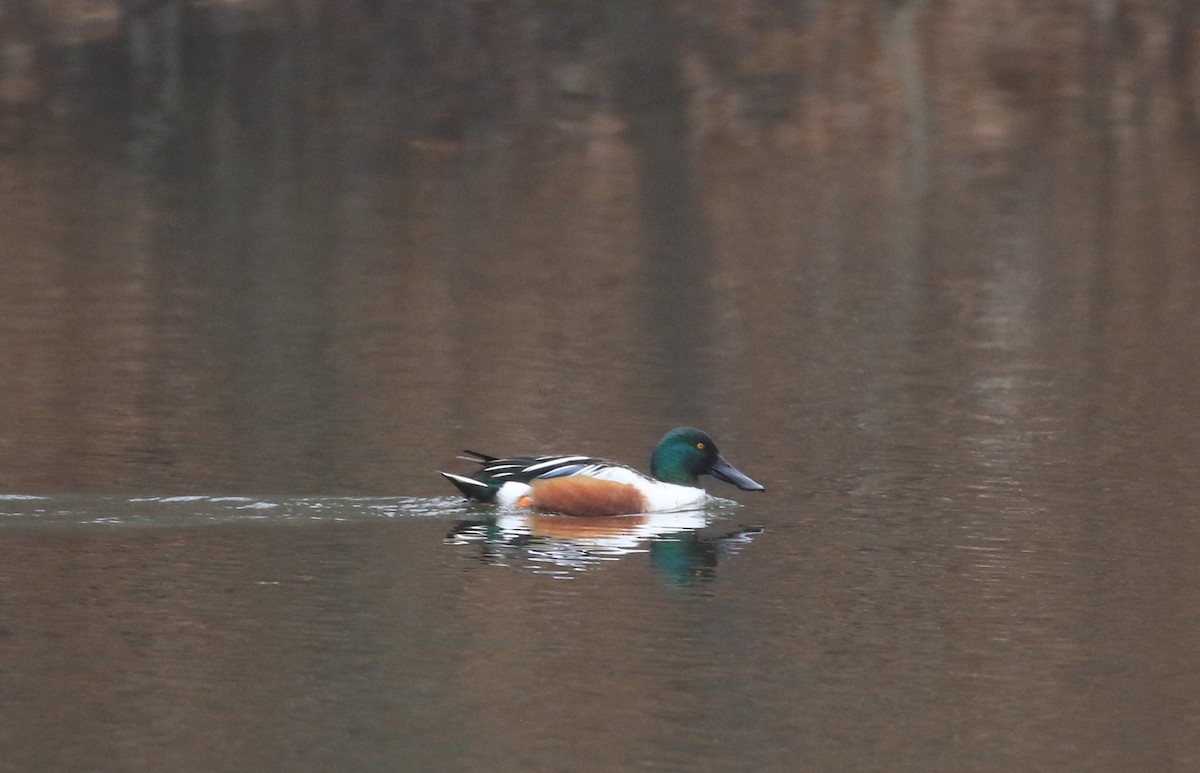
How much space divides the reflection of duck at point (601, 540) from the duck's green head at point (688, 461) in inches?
10.8

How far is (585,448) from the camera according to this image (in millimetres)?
14812

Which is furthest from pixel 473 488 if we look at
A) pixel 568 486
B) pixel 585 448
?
pixel 585 448

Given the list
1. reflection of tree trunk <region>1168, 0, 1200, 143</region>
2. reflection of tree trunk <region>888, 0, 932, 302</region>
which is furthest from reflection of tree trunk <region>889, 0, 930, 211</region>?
reflection of tree trunk <region>1168, 0, 1200, 143</region>

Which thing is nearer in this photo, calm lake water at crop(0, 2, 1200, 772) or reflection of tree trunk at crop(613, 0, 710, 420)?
calm lake water at crop(0, 2, 1200, 772)

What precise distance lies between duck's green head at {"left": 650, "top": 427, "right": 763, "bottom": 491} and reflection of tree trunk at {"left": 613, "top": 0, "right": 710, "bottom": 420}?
3.02 m

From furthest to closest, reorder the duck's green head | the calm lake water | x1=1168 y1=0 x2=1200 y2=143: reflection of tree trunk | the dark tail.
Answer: x1=1168 y1=0 x2=1200 y2=143: reflection of tree trunk
the duck's green head
the dark tail
the calm lake water

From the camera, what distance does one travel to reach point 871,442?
15266mm

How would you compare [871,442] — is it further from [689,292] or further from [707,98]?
[707,98]

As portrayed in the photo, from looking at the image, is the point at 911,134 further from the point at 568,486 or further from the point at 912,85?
the point at 568,486

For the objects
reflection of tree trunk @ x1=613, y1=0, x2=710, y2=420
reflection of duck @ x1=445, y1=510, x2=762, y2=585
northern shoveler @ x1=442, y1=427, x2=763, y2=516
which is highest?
reflection of tree trunk @ x1=613, y1=0, x2=710, y2=420

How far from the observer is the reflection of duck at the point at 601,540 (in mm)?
11312

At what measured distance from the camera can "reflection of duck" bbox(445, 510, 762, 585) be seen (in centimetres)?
1131

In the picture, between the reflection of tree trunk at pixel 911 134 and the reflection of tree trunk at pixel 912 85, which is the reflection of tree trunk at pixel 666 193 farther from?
the reflection of tree trunk at pixel 912 85

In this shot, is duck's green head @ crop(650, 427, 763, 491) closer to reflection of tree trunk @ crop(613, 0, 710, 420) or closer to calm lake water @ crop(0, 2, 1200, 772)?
calm lake water @ crop(0, 2, 1200, 772)
